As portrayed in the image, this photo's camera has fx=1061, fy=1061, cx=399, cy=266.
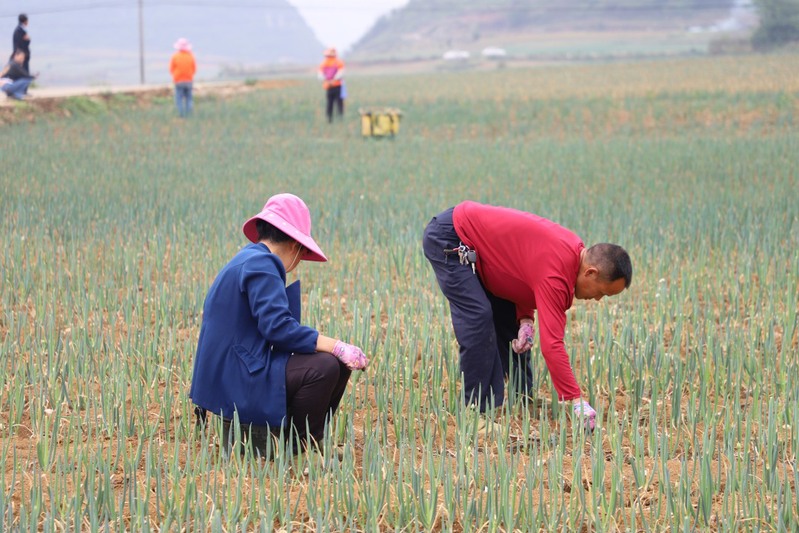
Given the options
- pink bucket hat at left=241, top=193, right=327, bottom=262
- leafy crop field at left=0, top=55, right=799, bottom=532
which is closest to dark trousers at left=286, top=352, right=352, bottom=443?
→ leafy crop field at left=0, top=55, right=799, bottom=532

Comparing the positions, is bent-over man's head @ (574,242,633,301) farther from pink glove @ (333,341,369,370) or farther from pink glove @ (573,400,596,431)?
pink glove @ (333,341,369,370)

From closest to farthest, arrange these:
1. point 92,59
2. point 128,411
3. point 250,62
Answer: point 128,411 → point 92,59 → point 250,62

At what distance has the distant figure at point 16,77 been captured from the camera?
17.6 m

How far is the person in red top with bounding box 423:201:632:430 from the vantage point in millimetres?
3945

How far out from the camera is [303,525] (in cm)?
320

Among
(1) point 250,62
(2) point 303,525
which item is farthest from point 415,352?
(1) point 250,62

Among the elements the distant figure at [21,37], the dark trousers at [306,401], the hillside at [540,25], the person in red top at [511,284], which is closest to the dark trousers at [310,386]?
the dark trousers at [306,401]

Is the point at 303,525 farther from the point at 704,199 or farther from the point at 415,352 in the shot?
the point at 704,199

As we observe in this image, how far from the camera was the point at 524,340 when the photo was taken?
4.36 meters

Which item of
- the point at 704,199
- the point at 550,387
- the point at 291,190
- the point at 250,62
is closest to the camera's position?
the point at 550,387

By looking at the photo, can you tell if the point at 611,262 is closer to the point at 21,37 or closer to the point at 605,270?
the point at 605,270

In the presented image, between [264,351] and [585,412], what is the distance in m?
1.20

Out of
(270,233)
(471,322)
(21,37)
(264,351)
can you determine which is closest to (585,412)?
(471,322)

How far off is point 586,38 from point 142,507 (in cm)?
10454
